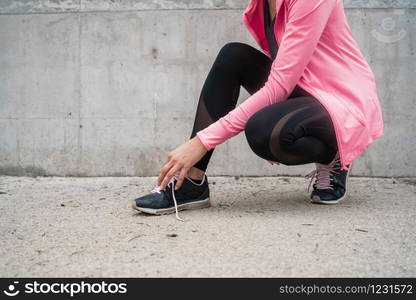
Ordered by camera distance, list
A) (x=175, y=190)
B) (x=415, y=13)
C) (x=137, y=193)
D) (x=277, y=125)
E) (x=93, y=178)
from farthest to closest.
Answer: (x=93, y=178), (x=415, y=13), (x=137, y=193), (x=175, y=190), (x=277, y=125)

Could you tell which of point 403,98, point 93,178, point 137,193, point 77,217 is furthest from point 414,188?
point 93,178

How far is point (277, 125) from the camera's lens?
1475mm

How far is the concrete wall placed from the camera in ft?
8.05

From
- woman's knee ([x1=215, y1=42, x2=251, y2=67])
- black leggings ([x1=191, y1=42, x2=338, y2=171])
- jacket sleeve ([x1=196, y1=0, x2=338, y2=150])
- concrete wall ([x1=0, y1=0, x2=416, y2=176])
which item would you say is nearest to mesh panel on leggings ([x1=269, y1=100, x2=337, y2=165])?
black leggings ([x1=191, y1=42, x2=338, y2=171])

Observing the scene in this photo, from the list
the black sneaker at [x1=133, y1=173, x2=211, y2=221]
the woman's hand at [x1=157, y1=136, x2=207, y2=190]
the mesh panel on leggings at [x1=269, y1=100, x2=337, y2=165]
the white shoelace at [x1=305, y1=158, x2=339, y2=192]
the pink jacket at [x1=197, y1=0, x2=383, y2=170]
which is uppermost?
the pink jacket at [x1=197, y1=0, x2=383, y2=170]

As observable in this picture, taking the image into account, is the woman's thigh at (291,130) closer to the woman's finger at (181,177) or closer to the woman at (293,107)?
the woman at (293,107)

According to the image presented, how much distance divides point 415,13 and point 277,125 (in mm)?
1460

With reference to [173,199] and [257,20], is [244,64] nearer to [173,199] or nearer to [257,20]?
[257,20]

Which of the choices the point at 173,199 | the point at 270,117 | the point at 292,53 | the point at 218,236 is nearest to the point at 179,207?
the point at 173,199

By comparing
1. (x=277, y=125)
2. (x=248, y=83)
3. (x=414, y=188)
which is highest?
(x=248, y=83)

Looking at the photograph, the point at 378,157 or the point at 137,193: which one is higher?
the point at 378,157

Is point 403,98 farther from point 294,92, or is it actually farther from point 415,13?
point 294,92

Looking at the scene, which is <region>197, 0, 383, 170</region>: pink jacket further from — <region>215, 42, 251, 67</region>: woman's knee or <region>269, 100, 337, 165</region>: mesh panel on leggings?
<region>215, 42, 251, 67</region>: woman's knee

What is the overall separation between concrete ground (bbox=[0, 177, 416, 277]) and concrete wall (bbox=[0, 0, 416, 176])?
0.46m
